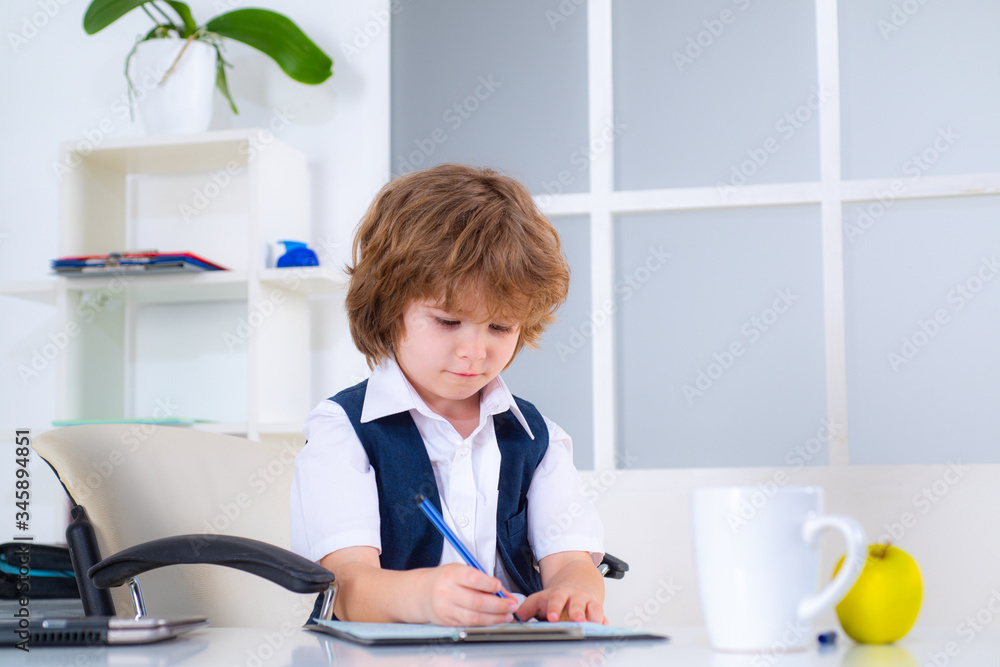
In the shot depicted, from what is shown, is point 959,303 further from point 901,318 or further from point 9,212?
point 9,212

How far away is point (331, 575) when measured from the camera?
0.75 meters

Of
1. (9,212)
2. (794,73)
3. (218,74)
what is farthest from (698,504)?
(9,212)

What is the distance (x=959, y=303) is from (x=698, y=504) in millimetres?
1909

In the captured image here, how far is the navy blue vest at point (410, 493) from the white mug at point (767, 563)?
1.89 ft

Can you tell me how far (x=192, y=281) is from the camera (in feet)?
7.32

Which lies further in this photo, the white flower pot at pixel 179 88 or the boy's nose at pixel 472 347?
the white flower pot at pixel 179 88

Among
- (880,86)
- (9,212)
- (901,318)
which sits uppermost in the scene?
(880,86)

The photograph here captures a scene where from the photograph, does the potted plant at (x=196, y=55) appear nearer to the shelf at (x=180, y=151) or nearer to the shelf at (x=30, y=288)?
the shelf at (x=180, y=151)

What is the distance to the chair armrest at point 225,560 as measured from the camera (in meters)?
0.74

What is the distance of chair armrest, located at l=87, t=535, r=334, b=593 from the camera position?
0.74 meters

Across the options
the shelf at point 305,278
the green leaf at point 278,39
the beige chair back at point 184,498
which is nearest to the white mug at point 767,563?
the beige chair back at point 184,498

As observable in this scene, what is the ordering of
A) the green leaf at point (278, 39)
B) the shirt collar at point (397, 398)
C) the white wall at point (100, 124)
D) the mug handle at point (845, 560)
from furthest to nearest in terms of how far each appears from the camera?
the white wall at point (100, 124), the green leaf at point (278, 39), the shirt collar at point (397, 398), the mug handle at point (845, 560)

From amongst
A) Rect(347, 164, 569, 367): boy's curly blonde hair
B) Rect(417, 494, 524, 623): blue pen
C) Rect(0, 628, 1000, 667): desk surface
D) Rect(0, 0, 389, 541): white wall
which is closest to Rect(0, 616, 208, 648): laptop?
Rect(0, 628, 1000, 667): desk surface

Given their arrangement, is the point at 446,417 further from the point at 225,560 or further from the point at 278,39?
the point at 278,39
